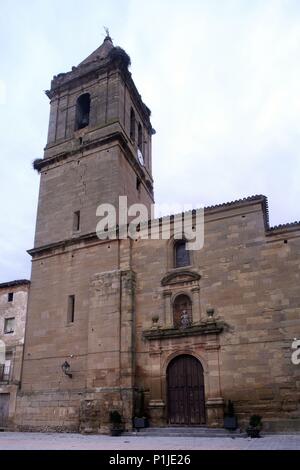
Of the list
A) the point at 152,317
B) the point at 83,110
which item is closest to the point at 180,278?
the point at 152,317

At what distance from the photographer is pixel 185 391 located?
1581 cm

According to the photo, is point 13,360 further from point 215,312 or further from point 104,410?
point 215,312

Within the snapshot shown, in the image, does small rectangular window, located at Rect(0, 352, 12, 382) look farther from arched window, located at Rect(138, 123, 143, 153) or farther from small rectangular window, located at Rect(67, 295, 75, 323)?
arched window, located at Rect(138, 123, 143, 153)

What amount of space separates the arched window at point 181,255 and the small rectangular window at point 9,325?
27.2 feet

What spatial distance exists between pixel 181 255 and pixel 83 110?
1170 centimetres

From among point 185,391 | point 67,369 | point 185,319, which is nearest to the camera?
point 185,391

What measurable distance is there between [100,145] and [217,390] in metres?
13.0

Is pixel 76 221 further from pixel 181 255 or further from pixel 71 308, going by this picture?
pixel 181 255

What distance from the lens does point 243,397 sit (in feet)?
48.0

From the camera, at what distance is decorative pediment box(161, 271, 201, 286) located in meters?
17.0

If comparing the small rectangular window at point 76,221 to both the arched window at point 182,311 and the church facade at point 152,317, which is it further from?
the arched window at point 182,311

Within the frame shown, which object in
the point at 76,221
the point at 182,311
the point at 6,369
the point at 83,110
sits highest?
the point at 83,110

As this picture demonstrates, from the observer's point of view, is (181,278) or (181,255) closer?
(181,278)
